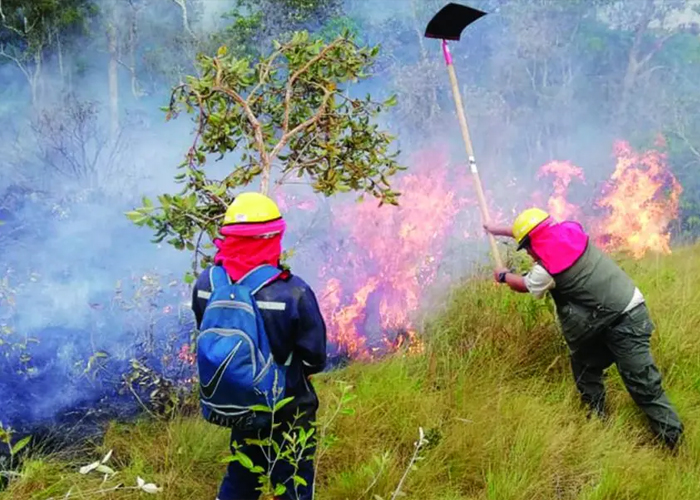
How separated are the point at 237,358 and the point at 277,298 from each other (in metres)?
0.26

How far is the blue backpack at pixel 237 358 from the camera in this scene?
7.75 ft

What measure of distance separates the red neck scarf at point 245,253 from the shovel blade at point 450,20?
7.65ft

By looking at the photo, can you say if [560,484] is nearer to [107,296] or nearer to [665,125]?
[107,296]

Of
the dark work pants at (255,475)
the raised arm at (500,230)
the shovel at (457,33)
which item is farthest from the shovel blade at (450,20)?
the dark work pants at (255,475)

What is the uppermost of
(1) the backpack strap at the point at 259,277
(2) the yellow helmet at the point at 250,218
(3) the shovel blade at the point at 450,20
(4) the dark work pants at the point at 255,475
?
(3) the shovel blade at the point at 450,20

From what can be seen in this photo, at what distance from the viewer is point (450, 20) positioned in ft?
14.1

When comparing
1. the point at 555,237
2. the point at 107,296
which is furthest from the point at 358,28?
the point at 555,237

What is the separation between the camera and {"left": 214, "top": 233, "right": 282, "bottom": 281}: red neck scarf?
2.48m

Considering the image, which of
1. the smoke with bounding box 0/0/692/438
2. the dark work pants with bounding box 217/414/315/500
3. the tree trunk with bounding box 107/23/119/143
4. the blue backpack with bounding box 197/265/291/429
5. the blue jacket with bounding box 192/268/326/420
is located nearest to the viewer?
the blue backpack with bounding box 197/265/291/429

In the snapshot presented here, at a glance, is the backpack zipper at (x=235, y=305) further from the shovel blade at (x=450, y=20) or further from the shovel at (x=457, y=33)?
the shovel blade at (x=450, y=20)

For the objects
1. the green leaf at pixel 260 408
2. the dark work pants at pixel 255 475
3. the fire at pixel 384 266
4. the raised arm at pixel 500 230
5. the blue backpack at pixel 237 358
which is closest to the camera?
the green leaf at pixel 260 408

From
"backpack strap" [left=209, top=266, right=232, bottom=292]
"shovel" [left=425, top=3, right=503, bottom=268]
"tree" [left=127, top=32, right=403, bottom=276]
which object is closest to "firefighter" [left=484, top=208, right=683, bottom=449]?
"shovel" [left=425, top=3, right=503, bottom=268]

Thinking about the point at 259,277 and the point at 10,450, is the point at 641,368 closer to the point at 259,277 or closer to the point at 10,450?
the point at 259,277

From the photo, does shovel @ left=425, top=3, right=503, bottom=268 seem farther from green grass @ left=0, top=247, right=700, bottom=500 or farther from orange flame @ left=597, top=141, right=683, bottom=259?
orange flame @ left=597, top=141, right=683, bottom=259
